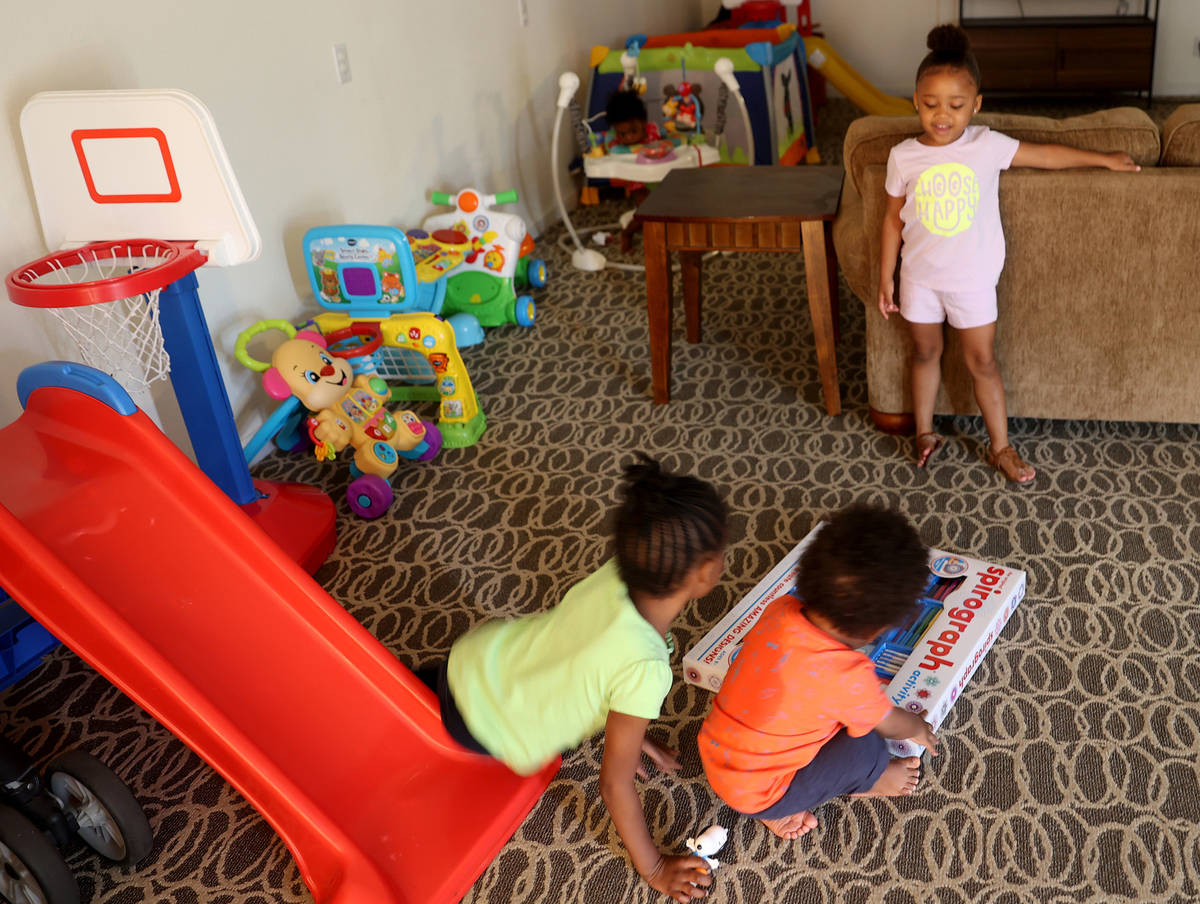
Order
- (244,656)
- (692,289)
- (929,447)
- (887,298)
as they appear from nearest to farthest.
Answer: (244,656) < (887,298) < (929,447) < (692,289)

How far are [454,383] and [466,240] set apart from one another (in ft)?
2.81

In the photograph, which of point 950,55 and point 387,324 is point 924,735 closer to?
point 950,55

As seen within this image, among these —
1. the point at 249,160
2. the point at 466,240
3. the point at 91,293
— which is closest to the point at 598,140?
the point at 466,240

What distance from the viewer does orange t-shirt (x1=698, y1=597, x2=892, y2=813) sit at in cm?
159

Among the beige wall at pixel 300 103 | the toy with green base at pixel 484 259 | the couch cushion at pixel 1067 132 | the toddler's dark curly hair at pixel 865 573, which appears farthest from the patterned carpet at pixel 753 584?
the couch cushion at pixel 1067 132

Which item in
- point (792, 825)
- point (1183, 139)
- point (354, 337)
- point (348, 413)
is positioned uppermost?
point (1183, 139)

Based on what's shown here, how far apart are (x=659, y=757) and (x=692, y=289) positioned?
6.57 ft

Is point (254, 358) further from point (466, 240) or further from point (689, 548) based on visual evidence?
point (689, 548)

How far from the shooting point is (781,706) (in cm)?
161

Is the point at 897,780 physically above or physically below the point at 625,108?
below

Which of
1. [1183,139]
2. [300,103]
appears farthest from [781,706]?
[300,103]

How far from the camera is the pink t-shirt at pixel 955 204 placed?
8.05ft

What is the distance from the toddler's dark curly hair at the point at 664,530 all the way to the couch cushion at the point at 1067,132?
4.81 ft

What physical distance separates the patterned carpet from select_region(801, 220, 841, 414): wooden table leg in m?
0.10
